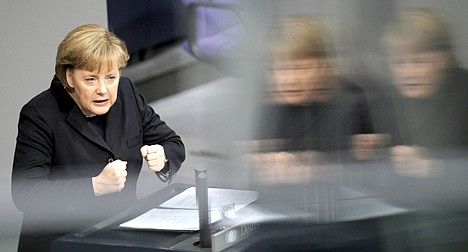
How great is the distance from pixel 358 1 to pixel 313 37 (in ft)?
0.14

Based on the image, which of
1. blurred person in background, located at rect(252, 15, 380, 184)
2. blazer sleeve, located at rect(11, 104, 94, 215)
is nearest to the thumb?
blazer sleeve, located at rect(11, 104, 94, 215)

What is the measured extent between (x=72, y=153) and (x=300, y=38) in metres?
0.61

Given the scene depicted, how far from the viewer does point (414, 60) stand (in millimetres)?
687

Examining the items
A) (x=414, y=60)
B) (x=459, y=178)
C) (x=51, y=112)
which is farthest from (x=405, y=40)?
(x=51, y=112)

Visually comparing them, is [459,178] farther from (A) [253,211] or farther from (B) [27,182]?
(B) [27,182]

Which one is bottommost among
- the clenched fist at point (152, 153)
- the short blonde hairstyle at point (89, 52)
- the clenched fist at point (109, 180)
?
the clenched fist at point (109, 180)

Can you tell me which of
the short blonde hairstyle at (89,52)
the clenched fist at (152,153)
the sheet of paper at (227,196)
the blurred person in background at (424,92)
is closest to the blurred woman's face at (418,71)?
the blurred person in background at (424,92)

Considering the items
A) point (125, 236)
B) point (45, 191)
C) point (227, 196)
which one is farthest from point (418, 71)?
point (125, 236)

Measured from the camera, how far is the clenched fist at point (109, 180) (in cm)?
87

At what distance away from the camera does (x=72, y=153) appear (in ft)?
3.98

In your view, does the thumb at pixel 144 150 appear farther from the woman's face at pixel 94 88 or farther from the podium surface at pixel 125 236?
the podium surface at pixel 125 236

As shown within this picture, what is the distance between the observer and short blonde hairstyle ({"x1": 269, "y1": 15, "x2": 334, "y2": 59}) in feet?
2.23

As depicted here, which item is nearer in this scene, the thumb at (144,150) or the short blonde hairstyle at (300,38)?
the short blonde hairstyle at (300,38)

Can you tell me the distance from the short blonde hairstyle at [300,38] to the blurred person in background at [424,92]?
5cm
